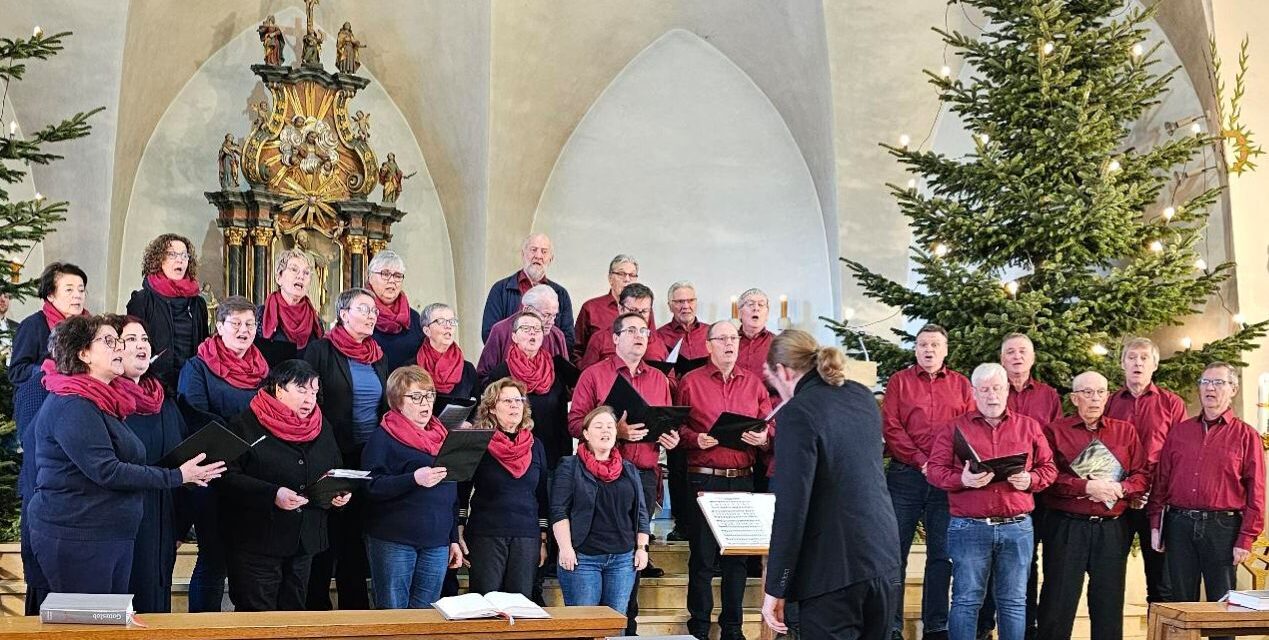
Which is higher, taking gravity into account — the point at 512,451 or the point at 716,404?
the point at 716,404

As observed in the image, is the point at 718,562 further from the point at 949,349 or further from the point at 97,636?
the point at 97,636

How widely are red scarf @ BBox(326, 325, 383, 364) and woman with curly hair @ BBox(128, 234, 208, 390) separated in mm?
772

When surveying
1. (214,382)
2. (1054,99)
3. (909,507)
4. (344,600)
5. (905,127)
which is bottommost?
(344,600)

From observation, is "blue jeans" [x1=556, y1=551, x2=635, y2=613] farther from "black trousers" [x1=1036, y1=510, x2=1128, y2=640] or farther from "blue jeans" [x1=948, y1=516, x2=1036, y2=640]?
"black trousers" [x1=1036, y1=510, x2=1128, y2=640]

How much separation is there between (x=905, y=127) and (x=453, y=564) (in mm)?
7946

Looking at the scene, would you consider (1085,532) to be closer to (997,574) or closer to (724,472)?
(997,574)

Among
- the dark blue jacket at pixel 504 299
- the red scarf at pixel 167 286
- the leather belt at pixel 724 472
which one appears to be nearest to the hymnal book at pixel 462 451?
the leather belt at pixel 724 472

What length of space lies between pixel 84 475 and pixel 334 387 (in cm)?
135

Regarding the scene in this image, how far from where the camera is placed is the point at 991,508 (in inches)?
229

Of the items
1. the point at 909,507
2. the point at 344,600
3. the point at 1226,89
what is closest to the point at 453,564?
the point at 344,600

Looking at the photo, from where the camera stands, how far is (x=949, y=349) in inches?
296

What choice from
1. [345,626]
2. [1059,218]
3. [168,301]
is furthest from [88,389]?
[1059,218]

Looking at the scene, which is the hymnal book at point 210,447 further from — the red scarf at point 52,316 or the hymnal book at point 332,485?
the red scarf at point 52,316

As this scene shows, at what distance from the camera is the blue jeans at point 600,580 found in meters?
5.67
